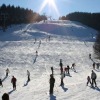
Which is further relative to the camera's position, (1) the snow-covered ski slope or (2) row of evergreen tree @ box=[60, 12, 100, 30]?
(2) row of evergreen tree @ box=[60, 12, 100, 30]

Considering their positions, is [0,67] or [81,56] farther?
[81,56]

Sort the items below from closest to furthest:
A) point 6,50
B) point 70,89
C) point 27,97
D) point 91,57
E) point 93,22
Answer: point 27,97 < point 70,89 < point 91,57 < point 6,50 < point 93,22

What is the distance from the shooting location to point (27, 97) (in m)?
23.0

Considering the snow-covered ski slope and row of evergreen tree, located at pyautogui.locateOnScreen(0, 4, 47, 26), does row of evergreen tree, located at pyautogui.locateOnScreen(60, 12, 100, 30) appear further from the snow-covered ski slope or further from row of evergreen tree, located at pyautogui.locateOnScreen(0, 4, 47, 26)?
the snow-covered ski slope

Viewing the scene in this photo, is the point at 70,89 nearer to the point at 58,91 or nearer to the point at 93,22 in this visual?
the point at 58,91

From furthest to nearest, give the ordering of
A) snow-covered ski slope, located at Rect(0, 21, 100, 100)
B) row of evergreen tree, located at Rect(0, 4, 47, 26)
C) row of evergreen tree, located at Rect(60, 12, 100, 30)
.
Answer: row of evergreen tree, located at Rect(60, 12, 100, 30), row of evergreen tree, located at Rect(0, 4, 47, 26), snow-covered ski slope, located at Rect(0, 21, 100, 100)

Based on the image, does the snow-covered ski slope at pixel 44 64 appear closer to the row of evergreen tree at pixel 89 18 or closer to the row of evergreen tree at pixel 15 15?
the row of evergreen tree at pixel 15 15

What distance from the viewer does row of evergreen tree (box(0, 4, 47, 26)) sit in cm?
12926

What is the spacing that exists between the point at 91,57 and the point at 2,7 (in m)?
82.1

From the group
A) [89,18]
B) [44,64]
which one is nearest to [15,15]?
[89,18]

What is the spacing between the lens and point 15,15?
146625 mm

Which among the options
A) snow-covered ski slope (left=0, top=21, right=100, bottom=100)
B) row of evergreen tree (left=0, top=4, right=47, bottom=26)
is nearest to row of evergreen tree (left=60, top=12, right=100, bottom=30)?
row of evergreen tree (left=0, top=4, right=47, bottom=26)

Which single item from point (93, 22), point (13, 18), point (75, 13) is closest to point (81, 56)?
point (13, 18)

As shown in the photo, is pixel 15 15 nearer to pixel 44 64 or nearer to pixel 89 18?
pixel 89 18
